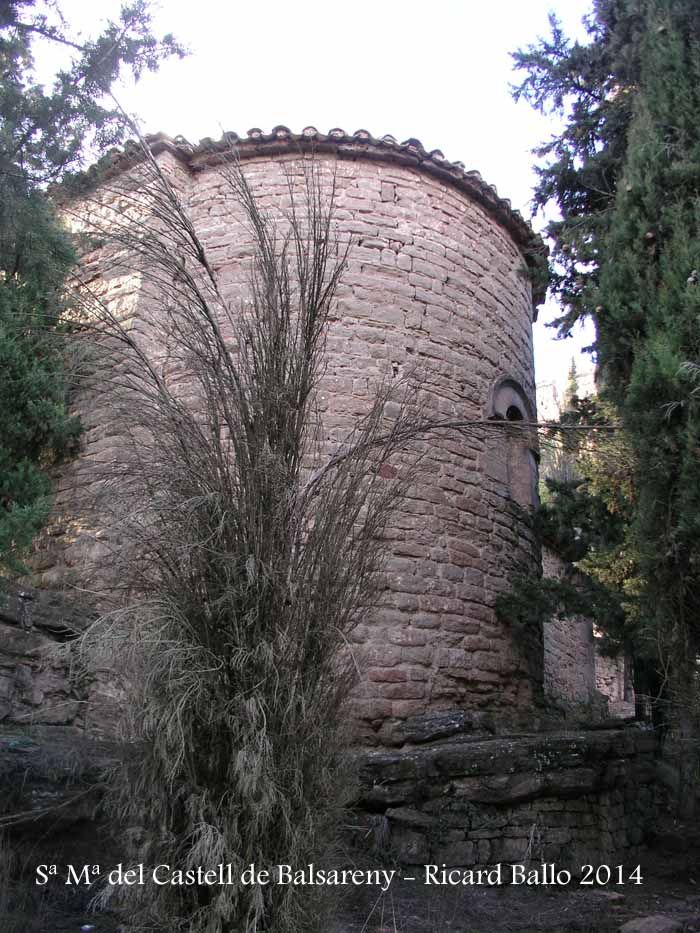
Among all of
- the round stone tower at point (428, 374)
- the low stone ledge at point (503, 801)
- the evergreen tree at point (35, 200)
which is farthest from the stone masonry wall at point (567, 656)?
the evergreen tree at point (35, 200)

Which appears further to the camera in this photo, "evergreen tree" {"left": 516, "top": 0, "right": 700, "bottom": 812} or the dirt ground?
"evergreen tree" {"left": 516, "top": 0, "right": 700, "bottom": 812}

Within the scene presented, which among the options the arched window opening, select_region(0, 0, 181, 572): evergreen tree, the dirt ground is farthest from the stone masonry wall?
select_region(0, 0, 181, 572): evergreen tree

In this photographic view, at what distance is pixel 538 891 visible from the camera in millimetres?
5094

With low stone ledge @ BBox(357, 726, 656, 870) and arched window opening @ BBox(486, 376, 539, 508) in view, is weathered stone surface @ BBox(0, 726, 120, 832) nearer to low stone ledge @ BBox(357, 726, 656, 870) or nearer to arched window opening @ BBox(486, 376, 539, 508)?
low stone ledge @ BBox(357, 726, 656, 870)

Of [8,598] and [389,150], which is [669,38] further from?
[8,598]

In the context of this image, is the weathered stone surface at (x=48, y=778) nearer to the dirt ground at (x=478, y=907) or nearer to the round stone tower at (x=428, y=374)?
the dirt ground at (x=478, y=907)

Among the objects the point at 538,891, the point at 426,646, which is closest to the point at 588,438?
the point at 426,646

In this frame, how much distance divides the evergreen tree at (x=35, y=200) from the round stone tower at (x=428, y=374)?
1.83 ft

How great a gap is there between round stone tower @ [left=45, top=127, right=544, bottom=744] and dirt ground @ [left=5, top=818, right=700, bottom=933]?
1.42 metres

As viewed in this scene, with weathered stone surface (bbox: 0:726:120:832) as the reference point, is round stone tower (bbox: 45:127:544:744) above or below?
above

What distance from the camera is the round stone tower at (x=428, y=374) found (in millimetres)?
6562

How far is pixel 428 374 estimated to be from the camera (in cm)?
723

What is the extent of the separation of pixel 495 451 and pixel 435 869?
4.00 meters

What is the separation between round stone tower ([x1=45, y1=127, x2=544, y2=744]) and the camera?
6.56 m
